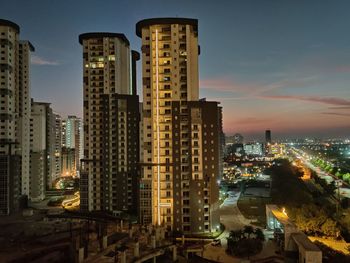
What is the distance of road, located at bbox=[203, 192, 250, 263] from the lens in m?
23.6

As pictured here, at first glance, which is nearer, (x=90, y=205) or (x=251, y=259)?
(x=251, y=259)

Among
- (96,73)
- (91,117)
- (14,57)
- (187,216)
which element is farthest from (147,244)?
(14,57)

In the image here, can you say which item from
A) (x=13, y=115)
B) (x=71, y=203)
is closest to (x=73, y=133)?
(x=71, y=203)

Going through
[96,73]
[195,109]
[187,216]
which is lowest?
[187,216]

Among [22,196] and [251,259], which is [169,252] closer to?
[251,259]

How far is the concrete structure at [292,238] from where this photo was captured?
1869 cm

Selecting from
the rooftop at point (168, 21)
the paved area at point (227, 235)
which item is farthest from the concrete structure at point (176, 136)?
the paved area at point (227, 235)

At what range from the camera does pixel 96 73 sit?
124 ft

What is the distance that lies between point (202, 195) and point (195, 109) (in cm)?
729

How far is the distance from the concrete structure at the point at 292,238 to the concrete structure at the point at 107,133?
47.7 ft

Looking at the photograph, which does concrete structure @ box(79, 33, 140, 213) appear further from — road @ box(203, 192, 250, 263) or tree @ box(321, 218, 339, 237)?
tree @ box(321, 218, 339, 237)

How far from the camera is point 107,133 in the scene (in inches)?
1416

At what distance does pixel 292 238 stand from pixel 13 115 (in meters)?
32.8

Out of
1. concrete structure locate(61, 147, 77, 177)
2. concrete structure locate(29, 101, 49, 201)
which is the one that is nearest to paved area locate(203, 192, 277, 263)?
concrete structure locate(29, 101, 49, 201)
